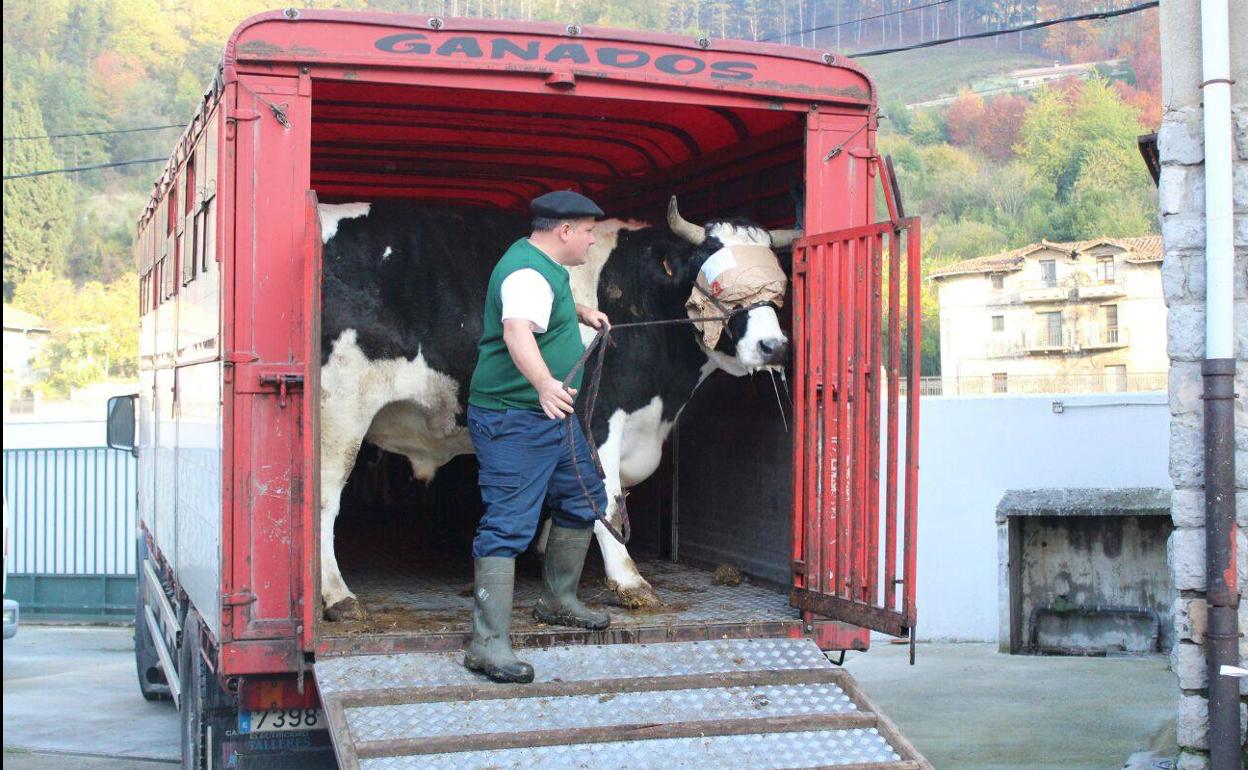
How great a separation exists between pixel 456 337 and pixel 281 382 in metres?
1.30

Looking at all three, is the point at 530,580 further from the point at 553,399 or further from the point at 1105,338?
the point at 1105,338

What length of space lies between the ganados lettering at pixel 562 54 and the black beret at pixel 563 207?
569 mm

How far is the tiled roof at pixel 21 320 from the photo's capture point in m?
64.9

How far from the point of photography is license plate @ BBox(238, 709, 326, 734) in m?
5.22

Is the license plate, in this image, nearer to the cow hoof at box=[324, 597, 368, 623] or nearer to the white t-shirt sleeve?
the cow hoof at box=[324, 597, 368, 623]

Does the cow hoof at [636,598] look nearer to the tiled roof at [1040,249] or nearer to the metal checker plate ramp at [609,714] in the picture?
the metal checker plate ramp at [609,714]

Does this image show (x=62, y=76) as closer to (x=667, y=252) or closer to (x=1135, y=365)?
(x=1135, y=365)

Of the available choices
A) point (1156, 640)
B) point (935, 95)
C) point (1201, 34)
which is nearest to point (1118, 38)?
point (935, 95)


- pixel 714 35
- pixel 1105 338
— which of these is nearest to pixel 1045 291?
pixel 1105 338

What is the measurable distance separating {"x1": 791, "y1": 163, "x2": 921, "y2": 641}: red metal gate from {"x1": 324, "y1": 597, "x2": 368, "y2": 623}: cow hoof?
5.63 ft

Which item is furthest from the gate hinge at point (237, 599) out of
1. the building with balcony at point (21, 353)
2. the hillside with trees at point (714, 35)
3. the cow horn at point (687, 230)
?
the building with balcony at point (21, 353)

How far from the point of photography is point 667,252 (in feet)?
21.2

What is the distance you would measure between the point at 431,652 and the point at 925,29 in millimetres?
95710

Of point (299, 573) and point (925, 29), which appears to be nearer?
point (299, 573)
